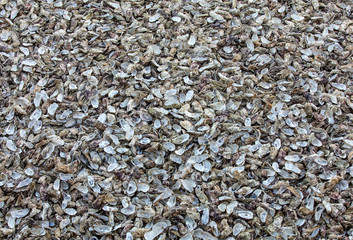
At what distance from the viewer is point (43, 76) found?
6.15 feet

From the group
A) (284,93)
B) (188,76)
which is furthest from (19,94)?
(284,93)

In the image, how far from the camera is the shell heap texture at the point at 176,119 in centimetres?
149

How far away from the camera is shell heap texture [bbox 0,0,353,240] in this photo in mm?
1488

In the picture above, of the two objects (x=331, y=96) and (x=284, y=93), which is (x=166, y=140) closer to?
(x=284, y=93)

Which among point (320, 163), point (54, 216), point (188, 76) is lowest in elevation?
point (54, 216)

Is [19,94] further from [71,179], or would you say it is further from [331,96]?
[331,96]

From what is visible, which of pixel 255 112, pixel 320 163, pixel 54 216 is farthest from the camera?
pixel 255 112

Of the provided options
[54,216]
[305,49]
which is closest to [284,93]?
[305,49]

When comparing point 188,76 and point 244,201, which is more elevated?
point 188,76

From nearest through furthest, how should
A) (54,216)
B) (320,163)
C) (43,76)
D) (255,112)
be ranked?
(54,216) < (320,163) < (255,112) < (43,76)

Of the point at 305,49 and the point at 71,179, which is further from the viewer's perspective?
the point at 305,49

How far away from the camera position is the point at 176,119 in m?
1.69

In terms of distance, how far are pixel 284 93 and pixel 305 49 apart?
0.32m

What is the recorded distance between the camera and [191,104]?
1738 millimetres
